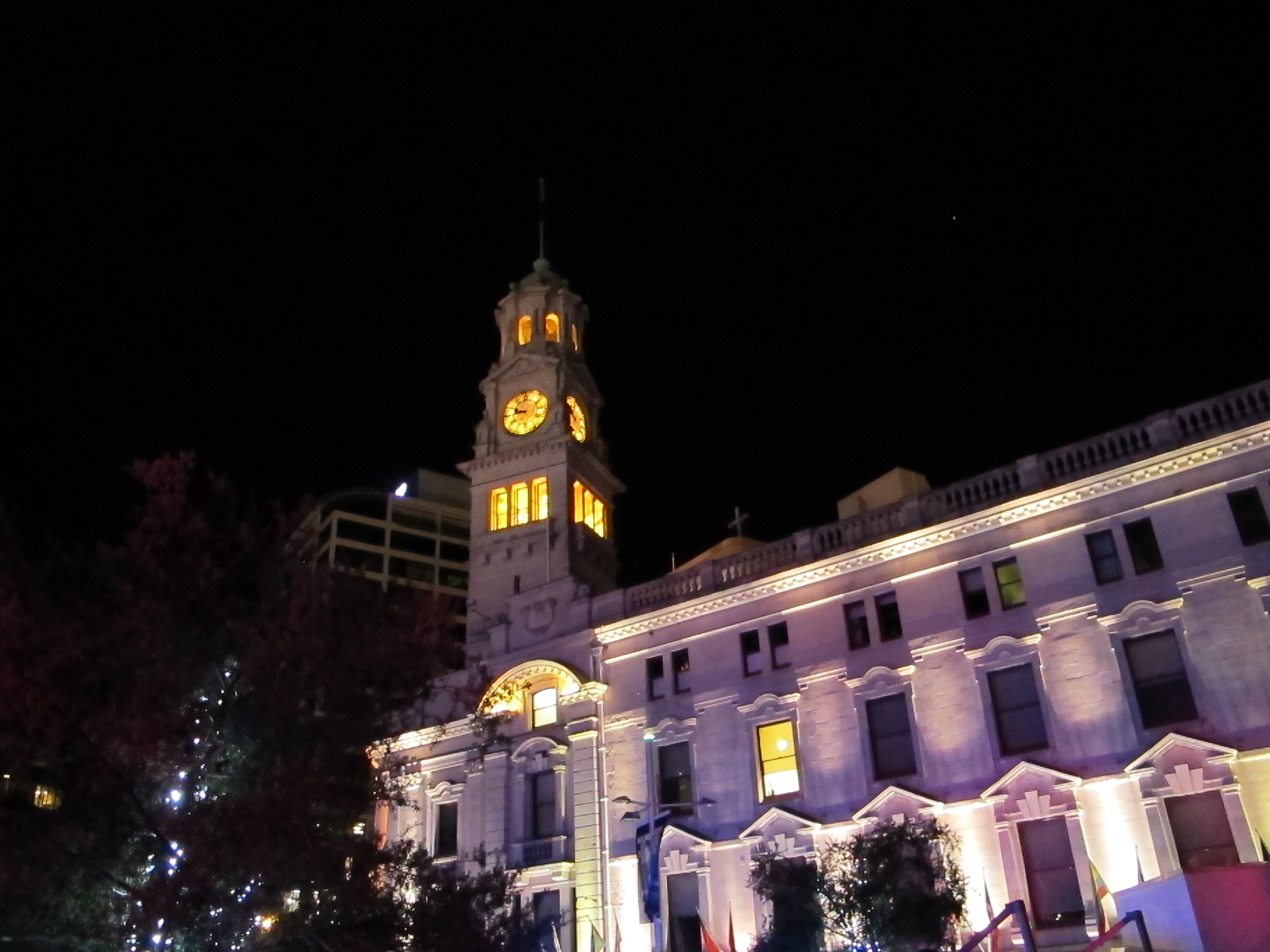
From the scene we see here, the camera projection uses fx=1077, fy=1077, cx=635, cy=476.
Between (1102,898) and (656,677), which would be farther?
(656,677)

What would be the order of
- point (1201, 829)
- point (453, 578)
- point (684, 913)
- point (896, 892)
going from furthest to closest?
point (453, 578) < point (684, 913) < point (1201, 829) < point (896, 892)

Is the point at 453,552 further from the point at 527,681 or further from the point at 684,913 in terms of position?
the point at 684,913

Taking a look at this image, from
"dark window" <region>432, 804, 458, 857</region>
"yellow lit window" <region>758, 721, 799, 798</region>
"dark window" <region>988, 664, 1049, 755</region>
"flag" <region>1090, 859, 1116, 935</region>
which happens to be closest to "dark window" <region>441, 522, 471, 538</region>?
"dark window" <region>432, 804, 458, 857</region>

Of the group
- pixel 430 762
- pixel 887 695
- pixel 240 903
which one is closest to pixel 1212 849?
pixel 887 695

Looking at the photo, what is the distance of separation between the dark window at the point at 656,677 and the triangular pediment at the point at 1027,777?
11435mm

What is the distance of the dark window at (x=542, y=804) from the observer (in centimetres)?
3691

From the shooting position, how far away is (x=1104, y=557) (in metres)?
30.1

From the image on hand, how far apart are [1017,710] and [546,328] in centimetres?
2935

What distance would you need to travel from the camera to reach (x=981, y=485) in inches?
1299

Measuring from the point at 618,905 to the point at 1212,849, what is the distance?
1704 cm

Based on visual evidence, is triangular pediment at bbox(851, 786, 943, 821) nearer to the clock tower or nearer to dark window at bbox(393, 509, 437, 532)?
the clock tower

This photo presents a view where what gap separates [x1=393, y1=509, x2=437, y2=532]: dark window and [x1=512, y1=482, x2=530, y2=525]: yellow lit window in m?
57.8

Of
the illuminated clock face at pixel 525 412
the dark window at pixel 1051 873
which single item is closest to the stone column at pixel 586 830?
the dark window at pixel 1051 873

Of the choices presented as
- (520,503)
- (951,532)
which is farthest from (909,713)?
(520,503)
